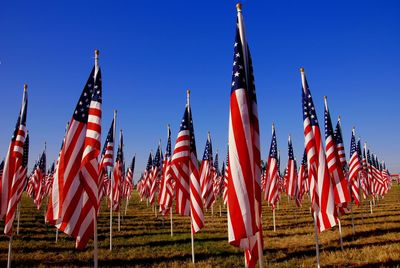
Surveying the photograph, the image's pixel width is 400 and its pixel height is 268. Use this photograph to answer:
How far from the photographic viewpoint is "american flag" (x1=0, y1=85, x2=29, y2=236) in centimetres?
1109

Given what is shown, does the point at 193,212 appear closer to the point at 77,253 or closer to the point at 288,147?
the point at 77,253

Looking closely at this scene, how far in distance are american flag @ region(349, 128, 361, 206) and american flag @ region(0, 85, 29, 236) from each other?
17408 mm

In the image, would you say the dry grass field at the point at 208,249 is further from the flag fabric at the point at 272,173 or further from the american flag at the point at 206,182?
the flag fabric at the point at 272,173

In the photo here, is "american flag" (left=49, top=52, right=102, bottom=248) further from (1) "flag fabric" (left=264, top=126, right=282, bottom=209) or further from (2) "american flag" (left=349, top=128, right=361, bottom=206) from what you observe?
(2) "american flag" (left=349, top=128, right=361, bottom=206)

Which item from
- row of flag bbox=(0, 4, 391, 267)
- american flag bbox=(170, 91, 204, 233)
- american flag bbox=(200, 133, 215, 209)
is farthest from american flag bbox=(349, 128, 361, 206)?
american flag bbox=(170, 91, 204, 233)

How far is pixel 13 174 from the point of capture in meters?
11.4

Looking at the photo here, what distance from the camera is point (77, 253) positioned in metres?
15.4

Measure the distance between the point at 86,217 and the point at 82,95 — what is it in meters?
3.08

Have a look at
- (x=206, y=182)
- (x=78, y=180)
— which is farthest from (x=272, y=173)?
(x=78, y=180)

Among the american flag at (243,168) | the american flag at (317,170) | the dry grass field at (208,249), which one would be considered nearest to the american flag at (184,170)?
the dry grass field at (208,249)

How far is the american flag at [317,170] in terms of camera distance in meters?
9.59

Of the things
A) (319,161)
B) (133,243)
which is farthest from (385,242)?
(133,243)

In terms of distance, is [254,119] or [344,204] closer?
[254,119]

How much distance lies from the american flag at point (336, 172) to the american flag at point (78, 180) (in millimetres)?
8014
